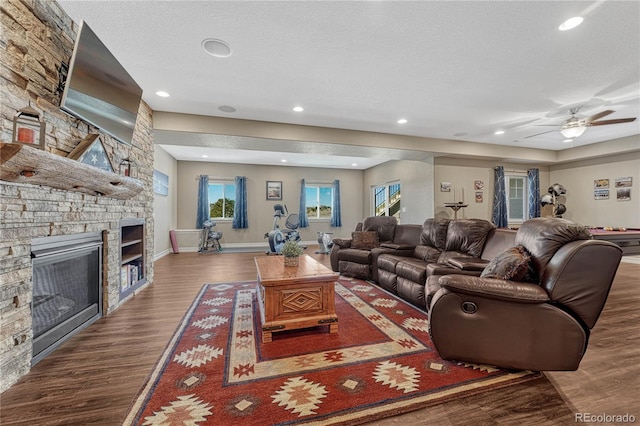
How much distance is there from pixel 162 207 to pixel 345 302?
220 inches

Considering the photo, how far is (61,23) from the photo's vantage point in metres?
2.11

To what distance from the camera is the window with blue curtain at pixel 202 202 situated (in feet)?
26.1

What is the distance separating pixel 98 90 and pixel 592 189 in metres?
9.74

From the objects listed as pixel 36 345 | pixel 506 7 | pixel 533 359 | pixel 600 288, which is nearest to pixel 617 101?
pixel 506 7

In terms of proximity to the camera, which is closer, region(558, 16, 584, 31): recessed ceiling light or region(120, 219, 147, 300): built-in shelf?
region(558, 16, 584, 31): recessed ceiling light

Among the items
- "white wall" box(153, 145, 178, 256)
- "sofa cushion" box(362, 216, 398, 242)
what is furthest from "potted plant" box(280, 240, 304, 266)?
"white wall" box(153, 145, 178, 256)

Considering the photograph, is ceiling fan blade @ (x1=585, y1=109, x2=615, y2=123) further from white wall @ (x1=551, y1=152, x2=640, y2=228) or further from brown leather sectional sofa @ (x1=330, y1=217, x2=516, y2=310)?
white wall @ (x1=551, y1=152, x2=640, y2=228)

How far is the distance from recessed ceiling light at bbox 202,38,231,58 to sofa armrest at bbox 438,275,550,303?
282cm

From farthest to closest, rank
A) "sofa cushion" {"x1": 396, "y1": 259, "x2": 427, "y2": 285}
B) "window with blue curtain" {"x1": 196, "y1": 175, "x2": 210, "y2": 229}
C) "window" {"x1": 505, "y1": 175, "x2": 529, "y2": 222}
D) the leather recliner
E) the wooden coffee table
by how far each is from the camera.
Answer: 1. "window with blue curtain" {"x1": 196, "y1": 175, "x2": 210, "y2": 229}
2. "window" {"x1": 505, "y1": 175, "x2": 529, "y2": 222}
3. "sofa cushion" {"x1": 396, "y1": 259, "x2": 427, "y2": 285}
4. the wooden coffee table
5. the leather recliner

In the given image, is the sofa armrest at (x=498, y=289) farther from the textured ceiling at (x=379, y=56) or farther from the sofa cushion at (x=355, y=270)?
the sofa cushion at (x=355, y=270)

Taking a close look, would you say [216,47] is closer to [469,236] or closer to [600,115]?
A: [469,236]

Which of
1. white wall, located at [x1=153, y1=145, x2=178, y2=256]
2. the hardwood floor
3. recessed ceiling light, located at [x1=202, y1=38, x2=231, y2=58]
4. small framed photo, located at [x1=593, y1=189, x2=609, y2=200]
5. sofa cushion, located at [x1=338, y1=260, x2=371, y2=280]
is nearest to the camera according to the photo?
the hardwood floor

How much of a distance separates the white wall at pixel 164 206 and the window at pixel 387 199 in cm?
650

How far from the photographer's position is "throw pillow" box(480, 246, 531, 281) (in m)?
1.73
